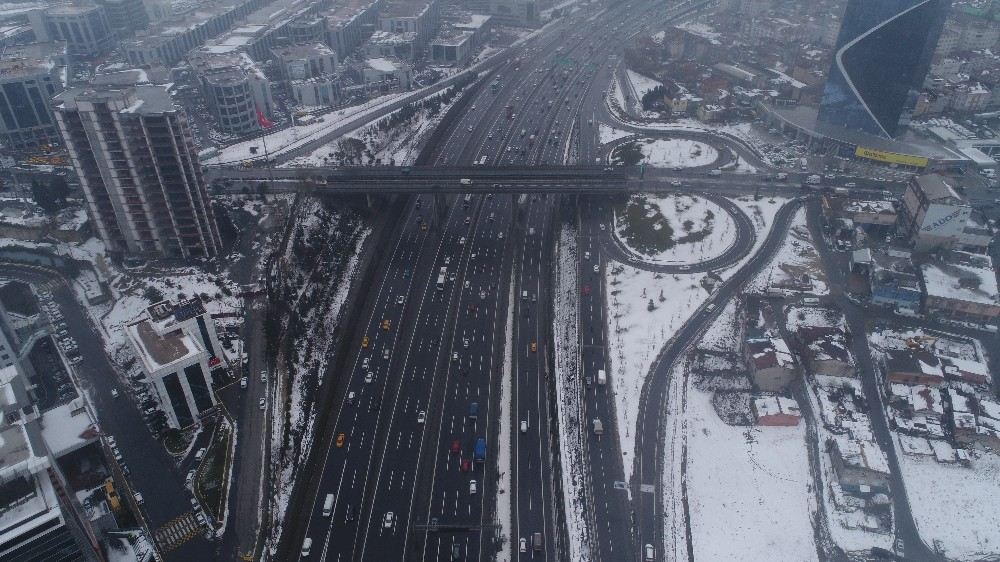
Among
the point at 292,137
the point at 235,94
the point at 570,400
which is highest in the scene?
the point at 235,94

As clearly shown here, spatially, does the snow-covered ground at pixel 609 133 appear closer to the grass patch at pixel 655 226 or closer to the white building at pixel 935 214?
the grass patch at pixel 655 226

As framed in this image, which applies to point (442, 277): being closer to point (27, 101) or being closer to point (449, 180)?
point (449, 180)

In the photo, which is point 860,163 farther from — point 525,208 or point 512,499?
point 512,499

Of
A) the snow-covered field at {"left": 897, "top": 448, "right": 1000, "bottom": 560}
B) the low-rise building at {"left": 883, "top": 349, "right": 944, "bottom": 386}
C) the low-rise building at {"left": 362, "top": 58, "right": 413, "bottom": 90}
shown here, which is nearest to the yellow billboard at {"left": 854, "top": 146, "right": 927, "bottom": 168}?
the low-rise building at {"left": 883, "top": 349, "right": 944, "bottom": 386}

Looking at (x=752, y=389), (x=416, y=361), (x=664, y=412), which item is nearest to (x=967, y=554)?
(x=752, y=389)

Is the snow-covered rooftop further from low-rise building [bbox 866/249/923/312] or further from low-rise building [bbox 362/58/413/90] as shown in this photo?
low-rise building [bbox 362/58/413/90]

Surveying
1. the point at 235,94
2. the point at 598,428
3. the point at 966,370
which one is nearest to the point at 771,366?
the point at 598,428

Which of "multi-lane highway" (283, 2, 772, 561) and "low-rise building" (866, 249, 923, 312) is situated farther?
"low-rise building" (866, 249, 923, 312)
